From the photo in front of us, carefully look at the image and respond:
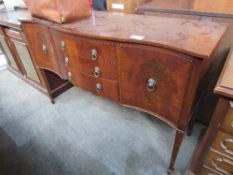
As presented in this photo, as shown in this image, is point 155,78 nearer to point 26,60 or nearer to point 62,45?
point 62,45

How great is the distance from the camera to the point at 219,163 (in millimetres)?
846

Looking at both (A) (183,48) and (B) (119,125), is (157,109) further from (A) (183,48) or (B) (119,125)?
(B) (119,125)

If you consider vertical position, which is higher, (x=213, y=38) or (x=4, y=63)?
(x=213, y=38)

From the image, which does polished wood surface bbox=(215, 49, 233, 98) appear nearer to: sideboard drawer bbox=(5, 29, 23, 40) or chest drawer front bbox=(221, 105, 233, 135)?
chest drawer front bbox=(221, 105, 233, 135)

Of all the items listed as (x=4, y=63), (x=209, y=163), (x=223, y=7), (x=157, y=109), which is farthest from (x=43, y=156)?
(x=4, y=63)

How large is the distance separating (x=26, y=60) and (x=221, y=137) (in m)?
1.85

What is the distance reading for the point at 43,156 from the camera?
1.30 meters

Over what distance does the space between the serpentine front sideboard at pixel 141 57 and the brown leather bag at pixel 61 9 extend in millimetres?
49

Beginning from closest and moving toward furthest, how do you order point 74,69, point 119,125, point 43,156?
point 74,69 → point 43,156 → point 119,125

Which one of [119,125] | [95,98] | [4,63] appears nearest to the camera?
[119,125]

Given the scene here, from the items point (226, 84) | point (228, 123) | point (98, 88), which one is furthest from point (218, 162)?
point (98, 88)

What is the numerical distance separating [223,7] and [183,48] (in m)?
0.61

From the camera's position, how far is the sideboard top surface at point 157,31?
703 millimetres

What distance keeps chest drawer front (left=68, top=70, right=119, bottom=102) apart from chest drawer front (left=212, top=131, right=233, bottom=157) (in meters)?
0.56
